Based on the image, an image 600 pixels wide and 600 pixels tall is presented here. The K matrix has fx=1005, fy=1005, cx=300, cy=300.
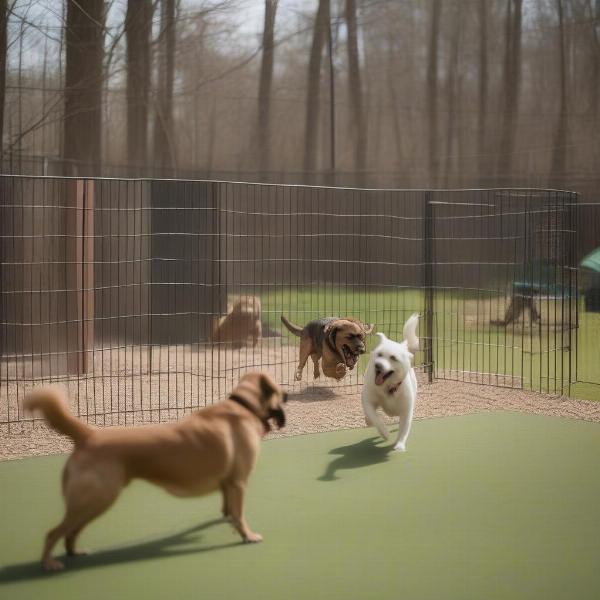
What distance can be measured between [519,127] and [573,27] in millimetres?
2492

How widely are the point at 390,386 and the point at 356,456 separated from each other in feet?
1.74

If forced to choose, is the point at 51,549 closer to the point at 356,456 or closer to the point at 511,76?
the point at 356,456

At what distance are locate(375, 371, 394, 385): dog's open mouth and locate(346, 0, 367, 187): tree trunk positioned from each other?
634 inches

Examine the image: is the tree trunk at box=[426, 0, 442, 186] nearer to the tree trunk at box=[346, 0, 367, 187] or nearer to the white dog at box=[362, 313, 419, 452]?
the tree trunk at box=[346, 0, 367, 187]

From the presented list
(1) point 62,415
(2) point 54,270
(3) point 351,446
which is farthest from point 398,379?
(2) point 54,270

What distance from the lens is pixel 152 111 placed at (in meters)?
20.6

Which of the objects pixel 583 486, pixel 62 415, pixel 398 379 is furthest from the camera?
pixel 398 379

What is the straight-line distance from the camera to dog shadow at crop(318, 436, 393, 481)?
625cm

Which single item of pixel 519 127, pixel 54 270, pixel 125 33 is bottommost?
pixel 54 270

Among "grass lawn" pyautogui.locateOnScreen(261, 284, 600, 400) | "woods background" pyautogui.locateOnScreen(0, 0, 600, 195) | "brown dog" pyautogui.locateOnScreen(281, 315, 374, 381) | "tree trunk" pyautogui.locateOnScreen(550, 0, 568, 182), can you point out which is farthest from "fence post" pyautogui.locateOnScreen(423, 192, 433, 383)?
"tree trunk" pyautogui.locateOnScreen(550, 0, 568, 182)

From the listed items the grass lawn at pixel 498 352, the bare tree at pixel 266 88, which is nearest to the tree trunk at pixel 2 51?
the grass lawn at pixel 498 352

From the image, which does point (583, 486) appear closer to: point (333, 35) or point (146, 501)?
point (146, 501)

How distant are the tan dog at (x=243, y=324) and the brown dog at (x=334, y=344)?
1.59 metres

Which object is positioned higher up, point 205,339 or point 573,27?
point 573,27
